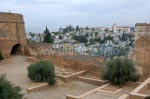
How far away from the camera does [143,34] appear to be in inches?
515

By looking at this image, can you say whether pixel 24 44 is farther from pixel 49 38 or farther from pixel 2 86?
pixel 2 86

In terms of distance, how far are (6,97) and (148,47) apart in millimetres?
7856

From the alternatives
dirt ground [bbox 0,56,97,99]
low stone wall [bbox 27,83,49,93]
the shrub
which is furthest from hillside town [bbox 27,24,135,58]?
low stone wall [bbox 27,83,49,93]

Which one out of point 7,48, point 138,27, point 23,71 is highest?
point 138,27

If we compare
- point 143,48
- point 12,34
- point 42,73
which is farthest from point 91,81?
point 12,34

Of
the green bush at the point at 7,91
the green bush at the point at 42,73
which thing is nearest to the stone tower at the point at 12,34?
the green bush at the point at 42,73

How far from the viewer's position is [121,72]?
11.9m

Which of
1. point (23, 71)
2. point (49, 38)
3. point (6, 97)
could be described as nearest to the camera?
point (6, 97)

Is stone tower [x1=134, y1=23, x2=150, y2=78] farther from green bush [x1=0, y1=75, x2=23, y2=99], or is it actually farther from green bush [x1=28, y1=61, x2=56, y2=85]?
green bush [x1=0, y1=75, x2=23, y2=99]

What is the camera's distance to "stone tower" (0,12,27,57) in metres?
17.3

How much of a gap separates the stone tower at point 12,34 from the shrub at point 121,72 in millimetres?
8190

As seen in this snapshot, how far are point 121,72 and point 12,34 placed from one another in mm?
9120

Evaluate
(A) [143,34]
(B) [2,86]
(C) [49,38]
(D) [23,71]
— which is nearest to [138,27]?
(A) [143,34]

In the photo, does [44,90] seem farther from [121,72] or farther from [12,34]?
[12,34]
